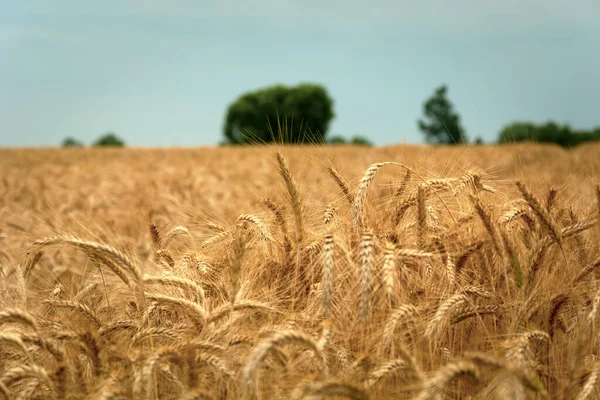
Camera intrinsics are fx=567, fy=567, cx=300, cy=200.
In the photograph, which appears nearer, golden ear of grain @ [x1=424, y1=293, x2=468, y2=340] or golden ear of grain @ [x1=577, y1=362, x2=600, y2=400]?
golden ear of grain @ [x1=577, y1=362, x2=600, y2=400]

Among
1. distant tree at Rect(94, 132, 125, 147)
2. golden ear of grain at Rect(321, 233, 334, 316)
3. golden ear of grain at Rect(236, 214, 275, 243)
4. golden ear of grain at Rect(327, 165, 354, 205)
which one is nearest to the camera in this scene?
golden ear of grain at Rect(321, 233, 334, 316)

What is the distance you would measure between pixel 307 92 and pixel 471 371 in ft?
197

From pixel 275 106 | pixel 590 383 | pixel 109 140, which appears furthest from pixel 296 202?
pixel 109 140

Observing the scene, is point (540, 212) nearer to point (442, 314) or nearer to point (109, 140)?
point (442, 314)

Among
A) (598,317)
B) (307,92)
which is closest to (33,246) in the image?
(598,317)

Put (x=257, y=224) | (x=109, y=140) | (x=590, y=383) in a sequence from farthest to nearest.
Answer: (x=109, y=140) → (x=257, y=224) → (x=590, y=383)

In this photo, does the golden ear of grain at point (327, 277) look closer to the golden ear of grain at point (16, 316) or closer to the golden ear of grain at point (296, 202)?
the golden ear of grain at point (296, 202)

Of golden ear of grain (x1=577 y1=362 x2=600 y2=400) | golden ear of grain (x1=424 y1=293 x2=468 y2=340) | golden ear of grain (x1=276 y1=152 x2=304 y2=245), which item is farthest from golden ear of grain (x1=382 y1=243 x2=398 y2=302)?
golden ear of grain (x1=577 y1=362 x2=600 y2=400)

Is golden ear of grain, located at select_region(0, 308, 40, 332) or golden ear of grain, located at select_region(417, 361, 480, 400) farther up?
golden ear of grain, located at select_region(0, 308, 40, 332)

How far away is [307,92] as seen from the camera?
198 ft

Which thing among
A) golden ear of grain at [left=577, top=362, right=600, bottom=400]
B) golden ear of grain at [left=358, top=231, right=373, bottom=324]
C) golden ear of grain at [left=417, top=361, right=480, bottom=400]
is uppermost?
golden ear of grain at [left=358, top=231, right=373, bottom=324]

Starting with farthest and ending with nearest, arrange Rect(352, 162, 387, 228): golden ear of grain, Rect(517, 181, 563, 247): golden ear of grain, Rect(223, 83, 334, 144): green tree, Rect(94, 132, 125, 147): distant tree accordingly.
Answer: Rect(94, 132, 125, 147): distant tree → Rect(223, 83, 334, 144): green tree → Rect(352, 162, 387, 228): golden ear of grain → Rect(517, 181, 563, 247): golden ear of grain

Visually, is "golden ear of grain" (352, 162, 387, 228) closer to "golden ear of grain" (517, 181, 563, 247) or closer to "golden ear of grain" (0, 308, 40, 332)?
"golden ear of grain" (517, 181, 563, 247)

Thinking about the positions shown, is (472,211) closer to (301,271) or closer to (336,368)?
(301,271)
